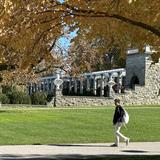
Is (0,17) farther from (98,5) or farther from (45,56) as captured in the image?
(45,56)

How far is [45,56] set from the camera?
45.4 ft

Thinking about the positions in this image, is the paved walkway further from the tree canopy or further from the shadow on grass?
the tree canopy

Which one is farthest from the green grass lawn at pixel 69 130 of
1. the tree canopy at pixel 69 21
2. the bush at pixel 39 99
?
the bush at pixel 39 99

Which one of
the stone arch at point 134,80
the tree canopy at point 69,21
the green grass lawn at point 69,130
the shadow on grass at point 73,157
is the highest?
the stone arch at point 134,80

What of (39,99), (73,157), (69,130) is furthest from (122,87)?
(73,157)

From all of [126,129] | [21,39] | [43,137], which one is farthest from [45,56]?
[126,129]

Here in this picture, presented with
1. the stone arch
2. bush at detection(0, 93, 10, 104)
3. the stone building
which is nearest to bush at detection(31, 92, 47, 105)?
the stone building

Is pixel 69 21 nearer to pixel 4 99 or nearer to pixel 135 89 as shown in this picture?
pixel 4 99

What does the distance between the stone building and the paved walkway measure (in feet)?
110

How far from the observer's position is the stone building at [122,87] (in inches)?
2206

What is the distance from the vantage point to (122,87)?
62375 millimetres

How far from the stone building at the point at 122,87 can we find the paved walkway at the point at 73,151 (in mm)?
33422

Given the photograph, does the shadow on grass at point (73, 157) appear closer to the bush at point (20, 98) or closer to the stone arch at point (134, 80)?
the bush at point (20, 98)

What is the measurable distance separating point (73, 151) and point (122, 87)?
43477 millimetres
